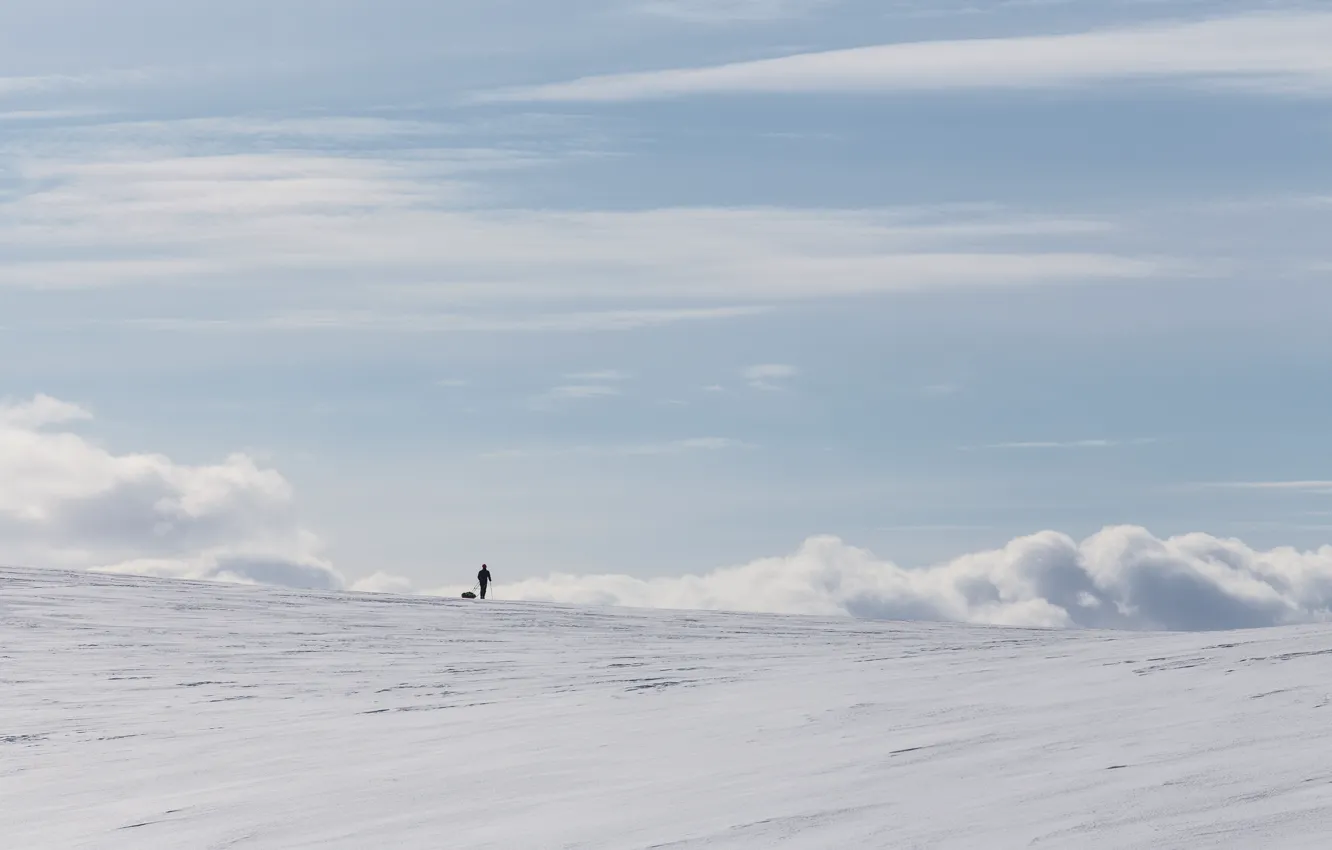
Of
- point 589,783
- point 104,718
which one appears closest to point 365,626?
point 104,718

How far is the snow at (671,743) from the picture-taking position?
7586 millimetres

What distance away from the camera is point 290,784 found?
10203 millimetres

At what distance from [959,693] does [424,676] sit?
7.02m

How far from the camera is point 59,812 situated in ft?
32.8

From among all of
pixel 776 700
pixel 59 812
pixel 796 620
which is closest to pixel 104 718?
pixel 59 812

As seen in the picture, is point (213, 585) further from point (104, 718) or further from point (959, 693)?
point (959, 693)

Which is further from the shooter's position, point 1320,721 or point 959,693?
point 959,693

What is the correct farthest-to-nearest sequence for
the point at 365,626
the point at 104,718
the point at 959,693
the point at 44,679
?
the point at 365,626
the point at 44,679
the point at 104,718
the point at 959,693

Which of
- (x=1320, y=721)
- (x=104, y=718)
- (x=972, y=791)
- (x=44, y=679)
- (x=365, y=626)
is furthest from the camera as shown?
(x=365, y=626)

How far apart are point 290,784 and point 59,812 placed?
5.00 feet

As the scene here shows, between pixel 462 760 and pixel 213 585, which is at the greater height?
pixel 213 585

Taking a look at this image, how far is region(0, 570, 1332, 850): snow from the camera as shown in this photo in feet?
24.9

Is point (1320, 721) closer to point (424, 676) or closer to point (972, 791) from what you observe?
point (972, 791)

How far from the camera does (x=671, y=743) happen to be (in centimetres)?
1089
